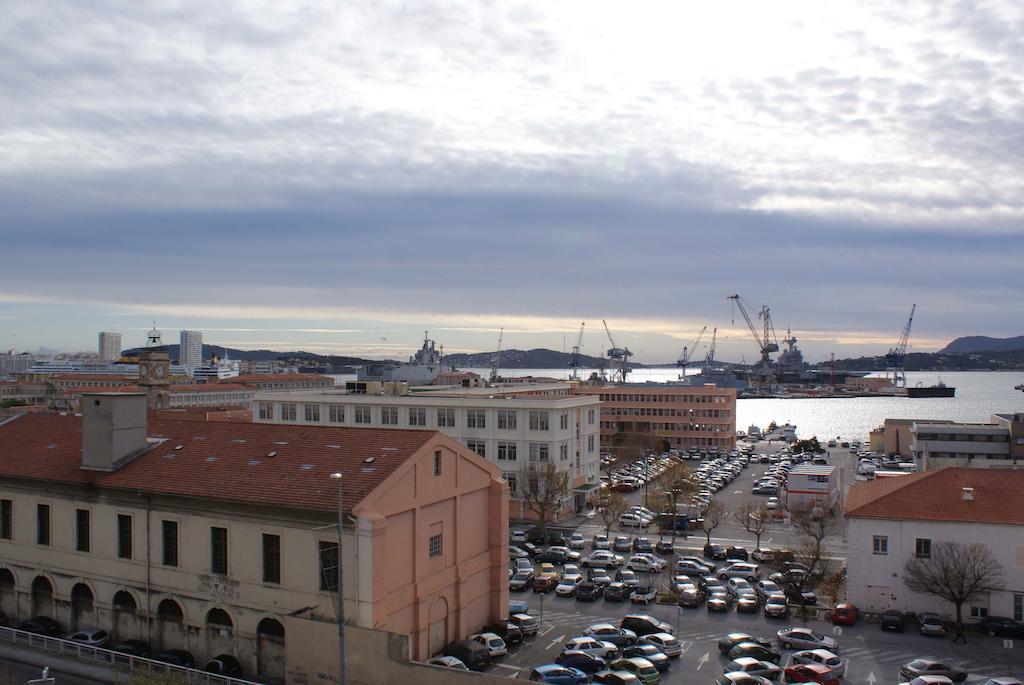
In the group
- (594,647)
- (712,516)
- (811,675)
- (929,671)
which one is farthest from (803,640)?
(712,516)

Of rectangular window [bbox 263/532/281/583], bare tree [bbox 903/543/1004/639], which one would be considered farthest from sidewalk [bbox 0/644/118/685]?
bare tree [bbox 903/543/1004/639]

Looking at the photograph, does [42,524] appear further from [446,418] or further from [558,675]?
[446,418]

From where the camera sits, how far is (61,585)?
28344mm

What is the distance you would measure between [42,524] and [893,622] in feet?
104

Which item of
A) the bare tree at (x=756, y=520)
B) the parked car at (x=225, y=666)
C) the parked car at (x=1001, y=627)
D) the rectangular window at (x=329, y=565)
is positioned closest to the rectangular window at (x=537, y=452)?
the bare tree at (x=756, y=520)

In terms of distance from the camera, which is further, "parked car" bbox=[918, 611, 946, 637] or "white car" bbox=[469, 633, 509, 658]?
"parked car" bbox=[918, 611, 946, 637]

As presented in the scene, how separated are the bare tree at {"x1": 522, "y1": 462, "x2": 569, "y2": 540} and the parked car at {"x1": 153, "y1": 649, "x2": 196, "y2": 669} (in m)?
24.8

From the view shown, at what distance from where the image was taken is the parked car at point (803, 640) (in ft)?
92.0

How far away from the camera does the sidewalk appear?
22455 millimetres

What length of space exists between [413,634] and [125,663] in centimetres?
833

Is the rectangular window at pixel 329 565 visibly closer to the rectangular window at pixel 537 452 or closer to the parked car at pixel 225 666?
the parked car at pixel 225 666

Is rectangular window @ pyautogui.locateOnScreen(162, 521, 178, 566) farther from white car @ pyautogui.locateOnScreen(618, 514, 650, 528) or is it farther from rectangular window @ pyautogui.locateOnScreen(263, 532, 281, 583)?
white car @ pyautogui.locateOnScreen(618, 514, 650, 528)

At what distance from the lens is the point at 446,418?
5766 cm

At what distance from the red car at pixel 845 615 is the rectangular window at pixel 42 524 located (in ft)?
97.4
